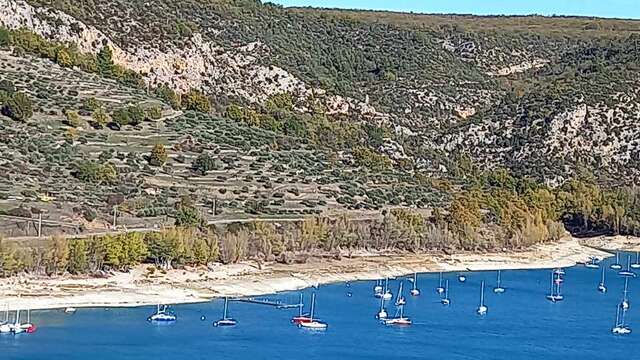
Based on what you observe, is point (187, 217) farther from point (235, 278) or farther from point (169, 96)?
point (169, 96)

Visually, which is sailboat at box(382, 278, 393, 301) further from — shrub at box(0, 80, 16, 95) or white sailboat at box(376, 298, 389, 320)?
shrub at box(0, 80, 16, 95)

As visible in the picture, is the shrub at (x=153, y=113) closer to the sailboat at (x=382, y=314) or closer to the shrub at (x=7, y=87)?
the shrub at (x=7, y=87)

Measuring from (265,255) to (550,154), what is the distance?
61.9 m

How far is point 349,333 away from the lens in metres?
73.3

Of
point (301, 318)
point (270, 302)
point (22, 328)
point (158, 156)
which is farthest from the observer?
point (158, 156)

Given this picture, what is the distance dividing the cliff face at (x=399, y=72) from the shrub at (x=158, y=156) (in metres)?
22.8

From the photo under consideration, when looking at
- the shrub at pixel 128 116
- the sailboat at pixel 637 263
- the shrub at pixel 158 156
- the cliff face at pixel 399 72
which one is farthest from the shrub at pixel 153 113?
the sailboat at pixel 637 263

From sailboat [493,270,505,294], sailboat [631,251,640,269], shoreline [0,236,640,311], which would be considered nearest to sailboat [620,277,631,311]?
sailboat [631,251,640,269]

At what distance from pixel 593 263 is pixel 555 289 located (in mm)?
17283

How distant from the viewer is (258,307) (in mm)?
79188

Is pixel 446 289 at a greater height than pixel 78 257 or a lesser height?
lesser

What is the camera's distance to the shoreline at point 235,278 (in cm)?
7375

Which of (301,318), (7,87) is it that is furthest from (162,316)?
(7,87)

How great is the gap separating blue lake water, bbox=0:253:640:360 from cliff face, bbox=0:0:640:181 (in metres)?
49.3
